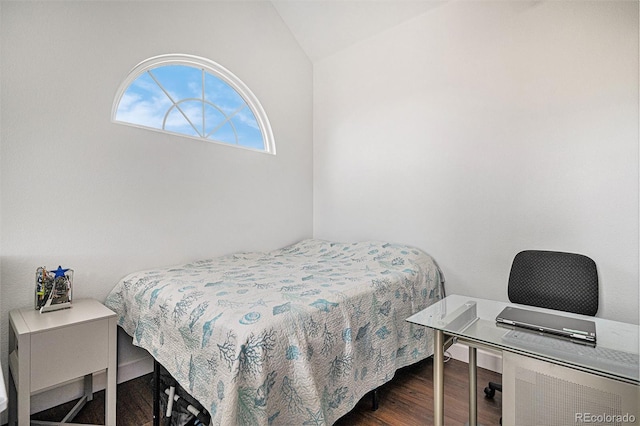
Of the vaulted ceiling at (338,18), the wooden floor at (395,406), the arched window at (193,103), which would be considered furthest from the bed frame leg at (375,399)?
the vaulted ceiling at (338,18)

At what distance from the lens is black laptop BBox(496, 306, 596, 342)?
1.18 metres

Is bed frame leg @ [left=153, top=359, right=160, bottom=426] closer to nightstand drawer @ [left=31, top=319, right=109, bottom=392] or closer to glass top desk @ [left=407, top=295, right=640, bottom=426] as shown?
nightstand drawer @ [left=31, top=319, right=109, bottom=392]

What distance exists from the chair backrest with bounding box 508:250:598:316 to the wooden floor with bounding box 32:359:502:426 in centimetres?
68

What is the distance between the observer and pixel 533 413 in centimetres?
Answer: 114

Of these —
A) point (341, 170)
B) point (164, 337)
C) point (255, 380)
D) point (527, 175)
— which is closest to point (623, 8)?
point (527, 175)

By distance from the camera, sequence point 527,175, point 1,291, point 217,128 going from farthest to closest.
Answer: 1. point 217,128
2. point 527,175
3. point 1,291

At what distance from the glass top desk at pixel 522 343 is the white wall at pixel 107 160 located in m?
Answer: 1.92

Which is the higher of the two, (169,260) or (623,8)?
(623,8)

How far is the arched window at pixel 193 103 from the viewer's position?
91.3 inches

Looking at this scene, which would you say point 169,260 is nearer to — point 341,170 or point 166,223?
point 166,223

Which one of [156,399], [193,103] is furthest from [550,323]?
[193,103]

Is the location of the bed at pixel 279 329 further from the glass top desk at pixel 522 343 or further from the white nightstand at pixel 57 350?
the glass top desk at pixel 522 343

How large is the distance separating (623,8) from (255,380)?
2.83 meters

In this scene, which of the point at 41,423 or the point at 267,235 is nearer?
the point at 41,423
